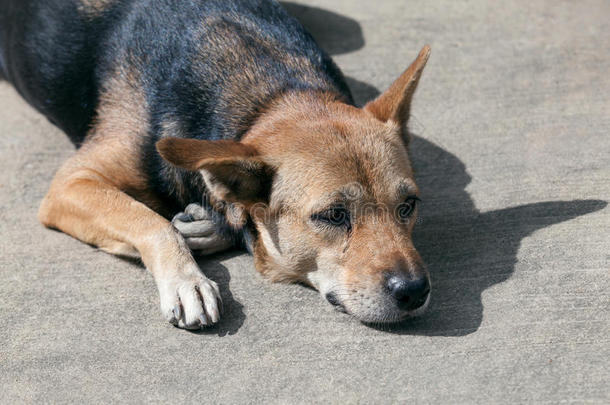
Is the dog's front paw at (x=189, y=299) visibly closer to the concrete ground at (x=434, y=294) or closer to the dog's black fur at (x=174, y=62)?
the concrete ground at (x=434, y=294)

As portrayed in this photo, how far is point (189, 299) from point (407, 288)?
3.84ft

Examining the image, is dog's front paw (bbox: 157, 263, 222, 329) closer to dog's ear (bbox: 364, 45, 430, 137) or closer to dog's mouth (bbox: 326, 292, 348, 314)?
dog's mouth (bbox: 326, 292, 348, 314)

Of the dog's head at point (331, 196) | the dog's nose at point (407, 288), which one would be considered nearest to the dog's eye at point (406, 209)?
the dog's head at point (331, 196)

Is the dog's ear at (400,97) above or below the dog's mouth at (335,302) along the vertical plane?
above

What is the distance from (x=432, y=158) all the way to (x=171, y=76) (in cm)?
200

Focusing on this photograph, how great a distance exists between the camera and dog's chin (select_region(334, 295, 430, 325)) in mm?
3949

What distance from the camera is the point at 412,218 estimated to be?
14.2 feet

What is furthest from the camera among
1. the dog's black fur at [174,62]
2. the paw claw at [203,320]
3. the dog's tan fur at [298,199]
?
the dog's black fur at [174,62]

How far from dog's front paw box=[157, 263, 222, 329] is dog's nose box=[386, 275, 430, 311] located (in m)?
0.97

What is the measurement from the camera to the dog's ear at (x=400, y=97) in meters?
4.48

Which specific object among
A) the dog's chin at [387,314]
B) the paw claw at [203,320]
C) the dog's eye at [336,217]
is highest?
the dog's eye at [336,217]

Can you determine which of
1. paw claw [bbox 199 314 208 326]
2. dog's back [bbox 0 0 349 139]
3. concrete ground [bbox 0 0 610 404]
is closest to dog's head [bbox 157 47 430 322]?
Answer: concrete ground [bbox 0 0 610 404]

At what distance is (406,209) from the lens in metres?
4.27

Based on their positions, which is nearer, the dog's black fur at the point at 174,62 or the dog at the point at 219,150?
the dog at the point at 219,150
